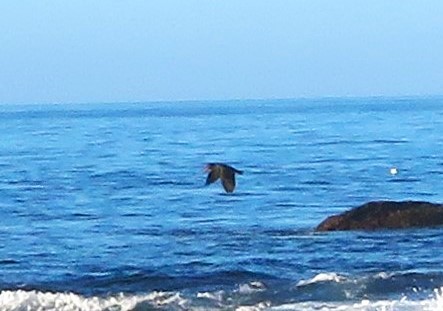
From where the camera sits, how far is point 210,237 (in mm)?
23359

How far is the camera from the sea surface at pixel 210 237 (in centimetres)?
1769

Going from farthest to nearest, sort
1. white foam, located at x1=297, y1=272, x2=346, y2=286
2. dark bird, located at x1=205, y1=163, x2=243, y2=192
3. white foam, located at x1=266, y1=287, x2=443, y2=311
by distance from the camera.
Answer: white foam, located at x1=297, y1=272, x2=346, y2=286
dark bird, located at x1=205, y1=163, x2=243, y2=192
white foam, located at x1=266, y1=287, x2=443, y2=311

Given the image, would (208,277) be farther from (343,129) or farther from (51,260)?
(343,129)

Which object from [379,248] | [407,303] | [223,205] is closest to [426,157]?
[223,205]

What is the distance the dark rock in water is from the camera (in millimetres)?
23000

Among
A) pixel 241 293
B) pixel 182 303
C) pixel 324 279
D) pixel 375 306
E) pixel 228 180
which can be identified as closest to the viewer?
pixel 375 306

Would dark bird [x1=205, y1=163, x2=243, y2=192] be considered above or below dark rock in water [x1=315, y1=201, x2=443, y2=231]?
above

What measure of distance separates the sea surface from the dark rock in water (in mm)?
290

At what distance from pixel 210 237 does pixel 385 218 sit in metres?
2.90

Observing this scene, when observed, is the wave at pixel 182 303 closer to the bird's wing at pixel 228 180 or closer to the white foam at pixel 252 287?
the white foam at pixel 252 287

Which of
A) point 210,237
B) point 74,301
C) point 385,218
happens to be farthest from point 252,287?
point 385,218

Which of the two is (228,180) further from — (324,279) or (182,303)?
(324,279)

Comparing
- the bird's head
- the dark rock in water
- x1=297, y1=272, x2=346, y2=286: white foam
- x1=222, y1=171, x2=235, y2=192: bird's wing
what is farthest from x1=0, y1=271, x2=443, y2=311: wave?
the dark rock in water

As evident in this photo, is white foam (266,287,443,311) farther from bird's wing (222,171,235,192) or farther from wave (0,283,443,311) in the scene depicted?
bird's wing (222,171,235,192)
